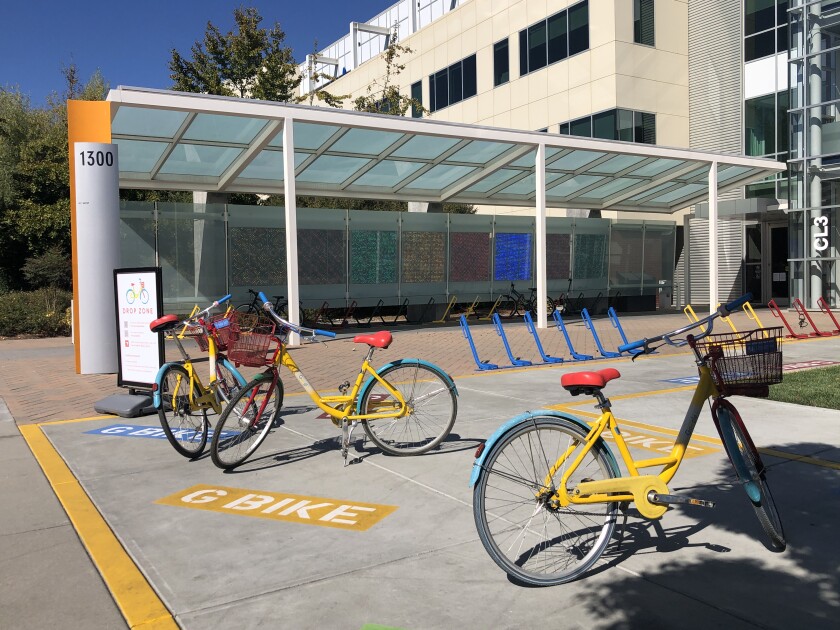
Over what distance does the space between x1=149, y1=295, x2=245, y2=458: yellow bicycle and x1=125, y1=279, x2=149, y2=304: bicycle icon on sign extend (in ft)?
7.18

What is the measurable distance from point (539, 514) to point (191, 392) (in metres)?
3.14

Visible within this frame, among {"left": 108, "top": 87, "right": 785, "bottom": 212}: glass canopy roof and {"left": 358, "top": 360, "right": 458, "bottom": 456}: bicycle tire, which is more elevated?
{"left": 108, "top": 87, "right": 785, "bottom": 212}: glass canopy roof

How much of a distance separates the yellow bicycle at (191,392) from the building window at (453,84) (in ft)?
91.4

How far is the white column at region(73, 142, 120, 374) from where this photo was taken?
1025 centimetres

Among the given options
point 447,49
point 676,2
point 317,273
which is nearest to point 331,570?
point 317,273

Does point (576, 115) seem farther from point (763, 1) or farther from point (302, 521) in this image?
point (302, 521)

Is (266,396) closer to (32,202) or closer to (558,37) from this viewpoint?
(32,202)

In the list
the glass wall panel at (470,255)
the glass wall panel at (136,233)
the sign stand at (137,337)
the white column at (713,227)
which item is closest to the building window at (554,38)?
the white column at (713,227)

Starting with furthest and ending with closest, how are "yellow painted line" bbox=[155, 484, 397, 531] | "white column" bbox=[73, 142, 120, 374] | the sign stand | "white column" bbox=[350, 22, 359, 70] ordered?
"white column" bbox=[350, 22, 359, 70] → "white column" bbox=[73, 142, 120, 374] → the sign stand → "yellow painted line" bbox=[155, 484, 397, 531]

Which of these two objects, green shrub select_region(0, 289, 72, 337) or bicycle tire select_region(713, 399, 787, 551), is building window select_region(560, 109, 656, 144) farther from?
bicycle tire select_region(713, 399, 787, 551)

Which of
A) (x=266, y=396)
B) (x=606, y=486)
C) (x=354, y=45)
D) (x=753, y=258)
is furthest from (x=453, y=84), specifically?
(x=606, y=486)

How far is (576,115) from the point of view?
2681cm

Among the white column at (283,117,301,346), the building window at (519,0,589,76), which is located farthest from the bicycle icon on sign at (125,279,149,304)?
the building window at (519,0,589,76)

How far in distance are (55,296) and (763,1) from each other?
932 inches
